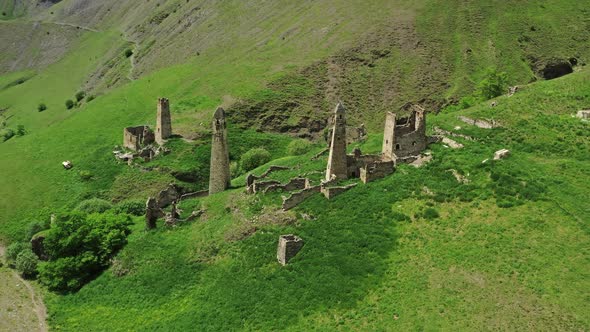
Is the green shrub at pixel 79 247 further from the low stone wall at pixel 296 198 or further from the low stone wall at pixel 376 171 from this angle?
the low stone wall at pixel 376 171

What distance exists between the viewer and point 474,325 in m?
33.2

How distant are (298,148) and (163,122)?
19304 mm

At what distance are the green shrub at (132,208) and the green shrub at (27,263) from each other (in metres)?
9.66

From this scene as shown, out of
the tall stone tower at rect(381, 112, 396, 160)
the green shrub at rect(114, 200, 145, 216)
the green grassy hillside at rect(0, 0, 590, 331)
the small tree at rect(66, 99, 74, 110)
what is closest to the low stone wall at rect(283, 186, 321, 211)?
the green grassy hillside at rect(0, 0, 590, 331)

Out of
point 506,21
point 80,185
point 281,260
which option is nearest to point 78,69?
point 80,185

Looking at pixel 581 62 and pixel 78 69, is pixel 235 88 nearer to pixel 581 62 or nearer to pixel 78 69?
pixel 581 62

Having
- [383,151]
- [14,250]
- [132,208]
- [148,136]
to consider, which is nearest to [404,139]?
[383,151]

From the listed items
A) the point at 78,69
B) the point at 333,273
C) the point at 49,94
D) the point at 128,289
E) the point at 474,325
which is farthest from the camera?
the point at 78,69

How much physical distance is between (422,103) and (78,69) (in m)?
116

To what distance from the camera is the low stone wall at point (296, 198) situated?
45562 millimetres

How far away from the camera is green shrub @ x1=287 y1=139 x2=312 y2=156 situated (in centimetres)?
8314

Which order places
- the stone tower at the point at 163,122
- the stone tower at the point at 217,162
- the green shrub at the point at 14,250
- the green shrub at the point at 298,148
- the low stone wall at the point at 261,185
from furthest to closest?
the green shrub at the point at 298,148 < the stone tower at the point at 163,122 < the green shrub at the point at 14,250 < the stone tower at the point at 217,162 < the low stone wall at the point at 261,185

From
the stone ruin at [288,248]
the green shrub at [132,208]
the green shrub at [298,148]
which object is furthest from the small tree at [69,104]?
the stone ruin at [288,248]

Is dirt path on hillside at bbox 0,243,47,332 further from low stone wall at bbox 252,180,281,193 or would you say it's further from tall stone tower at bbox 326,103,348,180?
tall stone tower at bbox 326,103,348,180
